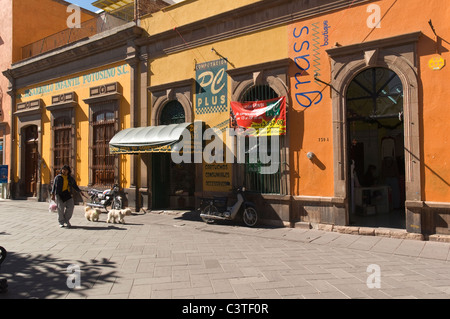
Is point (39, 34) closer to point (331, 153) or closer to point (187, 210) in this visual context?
→ point (187, 210)

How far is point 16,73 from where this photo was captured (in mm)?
18141

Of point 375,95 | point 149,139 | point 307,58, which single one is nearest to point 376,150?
point 375,95

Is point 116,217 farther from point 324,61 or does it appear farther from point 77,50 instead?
point 77,50

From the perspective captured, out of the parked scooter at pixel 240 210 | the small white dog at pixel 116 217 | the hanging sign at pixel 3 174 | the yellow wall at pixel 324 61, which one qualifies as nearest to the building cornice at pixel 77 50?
the yellow wall at pixel 324 61

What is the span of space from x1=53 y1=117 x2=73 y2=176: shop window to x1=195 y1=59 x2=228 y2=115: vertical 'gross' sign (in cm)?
759

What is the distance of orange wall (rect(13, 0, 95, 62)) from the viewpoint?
18.0 metres

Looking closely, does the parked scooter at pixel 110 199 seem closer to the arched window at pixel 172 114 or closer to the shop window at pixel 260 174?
the arched window at pixel 172 114

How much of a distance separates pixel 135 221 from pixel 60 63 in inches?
387

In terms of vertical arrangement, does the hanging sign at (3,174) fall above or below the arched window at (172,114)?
below

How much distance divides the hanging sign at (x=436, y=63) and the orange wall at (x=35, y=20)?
19353 millimetres

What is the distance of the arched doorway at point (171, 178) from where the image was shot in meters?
12.3

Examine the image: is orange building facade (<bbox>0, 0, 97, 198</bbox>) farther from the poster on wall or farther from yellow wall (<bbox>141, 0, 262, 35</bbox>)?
the poster on wall

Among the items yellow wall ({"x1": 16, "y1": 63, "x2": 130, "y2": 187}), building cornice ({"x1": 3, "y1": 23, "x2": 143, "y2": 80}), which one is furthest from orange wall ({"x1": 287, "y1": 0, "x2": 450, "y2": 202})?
yellow wall ({"x1": 16, "y1": 63, "x2": 130, "y2": 187})

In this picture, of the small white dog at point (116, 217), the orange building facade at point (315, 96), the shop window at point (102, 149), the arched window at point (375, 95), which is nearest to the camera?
the orange building facade at point (315, 96)
